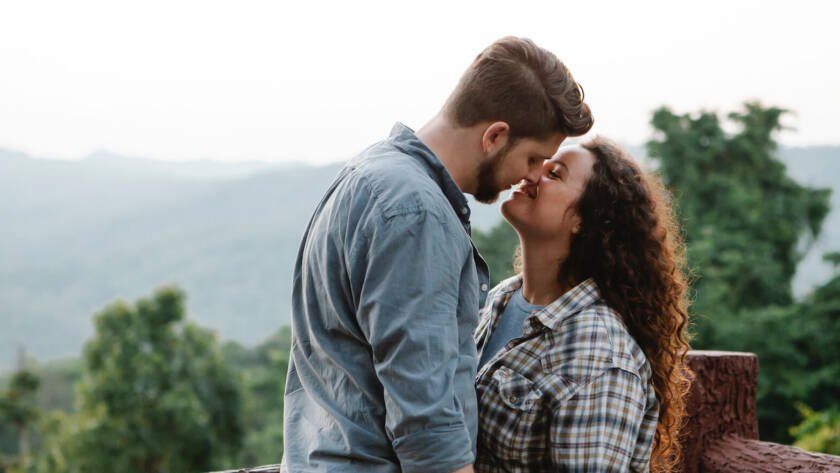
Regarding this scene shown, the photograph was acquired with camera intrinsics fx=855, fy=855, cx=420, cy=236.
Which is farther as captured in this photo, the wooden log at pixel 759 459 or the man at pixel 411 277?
the wooden log at pixel 759 459

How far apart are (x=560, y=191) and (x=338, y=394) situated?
880 millimetres

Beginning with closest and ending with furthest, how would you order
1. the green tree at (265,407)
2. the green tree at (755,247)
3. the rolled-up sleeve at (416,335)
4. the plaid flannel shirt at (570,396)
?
the rolled-up sleeve at (416,335) < the plaid flannel shirt at (570,396) < the green tree at (755,247) < the green tree at (265,407)

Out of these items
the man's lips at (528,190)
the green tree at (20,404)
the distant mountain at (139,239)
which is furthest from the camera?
the distant mountain at (139,239)

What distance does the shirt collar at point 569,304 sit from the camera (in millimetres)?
2154

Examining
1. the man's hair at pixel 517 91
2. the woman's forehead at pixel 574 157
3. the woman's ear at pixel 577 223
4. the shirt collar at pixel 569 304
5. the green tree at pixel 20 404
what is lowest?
the green tree at pixel 20 404

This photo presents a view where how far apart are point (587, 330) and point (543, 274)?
331mm

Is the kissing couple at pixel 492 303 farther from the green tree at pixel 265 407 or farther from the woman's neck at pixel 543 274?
the green tree at pixel 265 407

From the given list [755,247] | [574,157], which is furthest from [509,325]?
[755,247]

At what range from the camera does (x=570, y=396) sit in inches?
79.4

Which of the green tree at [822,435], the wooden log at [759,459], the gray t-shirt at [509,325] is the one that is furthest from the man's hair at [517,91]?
the green tree at [822,435]

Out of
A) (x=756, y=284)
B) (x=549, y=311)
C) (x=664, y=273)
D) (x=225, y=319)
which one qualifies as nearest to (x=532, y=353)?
(x=549, y=311)

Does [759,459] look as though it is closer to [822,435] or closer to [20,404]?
[822,435]

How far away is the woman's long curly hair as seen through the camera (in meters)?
2.23

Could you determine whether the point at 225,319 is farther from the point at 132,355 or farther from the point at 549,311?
the point at 549,311
